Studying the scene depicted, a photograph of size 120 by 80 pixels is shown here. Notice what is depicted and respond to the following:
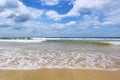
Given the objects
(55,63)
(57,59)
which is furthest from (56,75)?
(57,59)

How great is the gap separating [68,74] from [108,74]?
50.2 inches

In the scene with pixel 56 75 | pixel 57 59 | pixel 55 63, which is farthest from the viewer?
pixel 57 59

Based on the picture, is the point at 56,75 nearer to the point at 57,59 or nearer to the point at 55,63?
the point at 55,63

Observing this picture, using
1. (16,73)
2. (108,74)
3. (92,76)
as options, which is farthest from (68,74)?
(16,73)

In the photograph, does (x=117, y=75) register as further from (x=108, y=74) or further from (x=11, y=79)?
(x=11, y=79)

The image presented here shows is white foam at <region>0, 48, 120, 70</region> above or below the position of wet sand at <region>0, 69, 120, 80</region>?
above

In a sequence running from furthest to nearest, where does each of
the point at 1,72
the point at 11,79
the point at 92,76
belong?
the point at 1,72, the point at 92,76, the point at 11,79

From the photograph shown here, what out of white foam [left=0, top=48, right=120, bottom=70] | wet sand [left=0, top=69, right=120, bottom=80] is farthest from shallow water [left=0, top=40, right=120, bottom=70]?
wet sand [left=0, top=69, right=120, bottom=80]

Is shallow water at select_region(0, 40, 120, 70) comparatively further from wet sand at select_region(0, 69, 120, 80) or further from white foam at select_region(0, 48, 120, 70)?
wet sand at select_region(0, 69, 120, 80)

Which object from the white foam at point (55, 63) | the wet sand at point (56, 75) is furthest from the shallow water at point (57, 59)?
the wet sand at point (56, 75)

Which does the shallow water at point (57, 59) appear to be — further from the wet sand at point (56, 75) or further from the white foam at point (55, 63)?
the wet sand at point (56, 75)

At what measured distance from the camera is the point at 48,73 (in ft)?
17.8

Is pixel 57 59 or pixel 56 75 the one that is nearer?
pixel 56 75

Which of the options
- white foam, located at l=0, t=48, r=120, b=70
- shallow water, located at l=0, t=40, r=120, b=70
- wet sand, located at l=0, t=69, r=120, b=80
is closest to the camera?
wet sand, located at l=0, t=69, r=120, b=80
